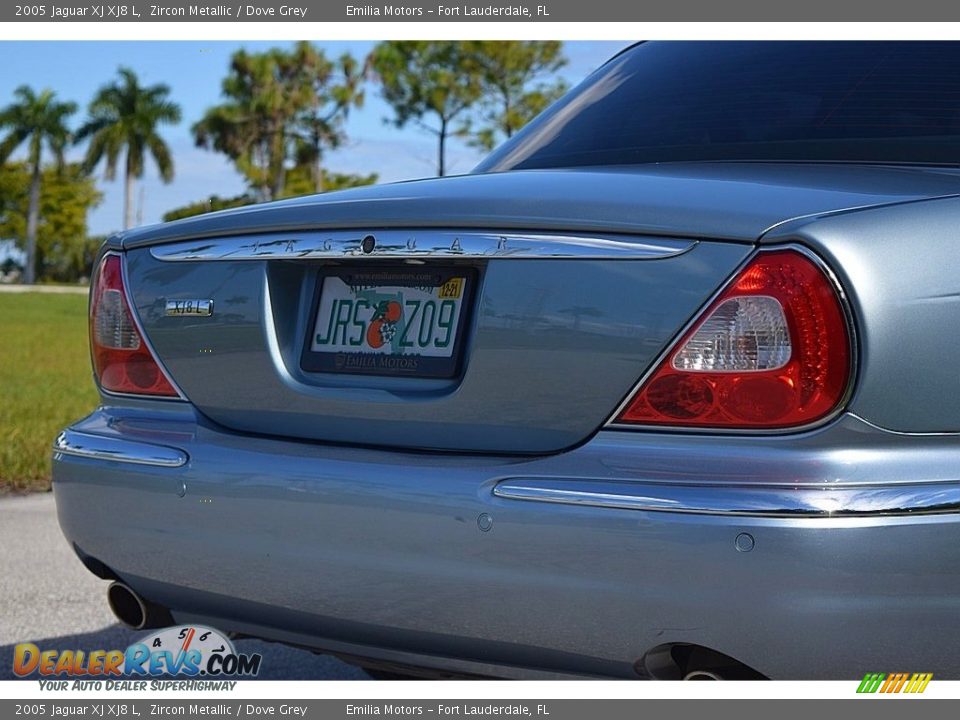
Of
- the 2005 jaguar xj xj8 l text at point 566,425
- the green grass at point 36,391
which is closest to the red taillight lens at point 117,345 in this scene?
the 2005 jaguar xj xj8 l text at point 566,425

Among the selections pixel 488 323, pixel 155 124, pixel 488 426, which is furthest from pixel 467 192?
pixel 155 124

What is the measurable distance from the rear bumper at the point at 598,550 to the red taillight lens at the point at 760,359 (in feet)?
0.15

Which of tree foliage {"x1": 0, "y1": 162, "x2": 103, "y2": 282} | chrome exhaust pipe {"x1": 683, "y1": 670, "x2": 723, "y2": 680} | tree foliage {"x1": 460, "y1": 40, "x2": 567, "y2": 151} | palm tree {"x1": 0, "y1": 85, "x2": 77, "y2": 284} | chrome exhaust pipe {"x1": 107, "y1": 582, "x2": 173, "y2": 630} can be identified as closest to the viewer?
chrome exhaust pipe {"x1": 683, "y1": 670, "x2": 723, "y2": 680}

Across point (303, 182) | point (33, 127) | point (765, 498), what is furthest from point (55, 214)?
point (765, 498)

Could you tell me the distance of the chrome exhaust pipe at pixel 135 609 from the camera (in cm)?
262

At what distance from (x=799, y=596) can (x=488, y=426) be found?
0.60 meters

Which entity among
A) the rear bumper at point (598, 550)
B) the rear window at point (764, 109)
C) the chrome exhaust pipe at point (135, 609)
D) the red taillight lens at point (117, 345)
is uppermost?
the rear window at point (764, 109)

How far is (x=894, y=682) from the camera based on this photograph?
6.56 feet

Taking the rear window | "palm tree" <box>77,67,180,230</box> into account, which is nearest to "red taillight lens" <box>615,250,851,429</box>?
the rear window

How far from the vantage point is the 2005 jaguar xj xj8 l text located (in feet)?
6.30

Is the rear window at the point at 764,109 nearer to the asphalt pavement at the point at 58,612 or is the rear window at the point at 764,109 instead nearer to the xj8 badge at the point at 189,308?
the xj8 badge at the point at 189,308

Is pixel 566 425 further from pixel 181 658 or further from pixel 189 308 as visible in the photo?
pixel 181 658

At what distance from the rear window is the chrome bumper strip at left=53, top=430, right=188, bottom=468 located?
3.97 ft

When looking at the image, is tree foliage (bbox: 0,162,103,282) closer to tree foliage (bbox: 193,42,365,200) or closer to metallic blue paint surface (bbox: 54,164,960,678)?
tree foliage (bbox: 193,42,365,200)
